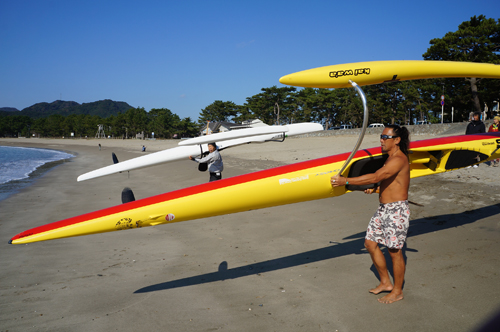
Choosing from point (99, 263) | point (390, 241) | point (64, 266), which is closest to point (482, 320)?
point (390, 241)

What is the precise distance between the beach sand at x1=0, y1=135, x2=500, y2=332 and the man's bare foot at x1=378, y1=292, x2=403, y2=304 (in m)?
0.07

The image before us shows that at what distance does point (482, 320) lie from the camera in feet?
9.18

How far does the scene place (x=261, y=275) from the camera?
3.94 meters

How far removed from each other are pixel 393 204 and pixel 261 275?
178 centimetres

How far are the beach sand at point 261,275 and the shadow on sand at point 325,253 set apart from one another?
0.02 m

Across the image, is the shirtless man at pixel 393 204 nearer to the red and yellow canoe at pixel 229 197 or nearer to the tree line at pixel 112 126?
the red and yellow canoe at pixel 229 197

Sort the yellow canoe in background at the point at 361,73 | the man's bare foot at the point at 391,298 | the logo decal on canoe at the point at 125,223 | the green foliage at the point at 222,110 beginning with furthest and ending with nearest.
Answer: the green foliage at the point at 222,110 → the yellow canoe in background at the point at 361,73 → the logo decal on canoe at the point at 125,223 → the man's bare foot at the point at 391,298

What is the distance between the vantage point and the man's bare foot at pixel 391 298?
124 inches

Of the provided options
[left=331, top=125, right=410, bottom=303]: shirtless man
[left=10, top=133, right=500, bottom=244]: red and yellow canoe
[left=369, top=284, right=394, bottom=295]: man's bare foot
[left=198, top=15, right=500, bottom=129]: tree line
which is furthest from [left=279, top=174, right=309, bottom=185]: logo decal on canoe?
[left=198, top=15, right=500, bottom=129]: tree line

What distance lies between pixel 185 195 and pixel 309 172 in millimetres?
1422

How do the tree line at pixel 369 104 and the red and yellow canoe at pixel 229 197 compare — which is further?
the tree line at pixel 369 104

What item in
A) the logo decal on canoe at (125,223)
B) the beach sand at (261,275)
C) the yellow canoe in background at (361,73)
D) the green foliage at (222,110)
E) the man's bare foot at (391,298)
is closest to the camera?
the beach sand at (261,275)

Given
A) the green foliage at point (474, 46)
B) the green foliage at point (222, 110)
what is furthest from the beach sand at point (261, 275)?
the green foliage at point (222, 110)

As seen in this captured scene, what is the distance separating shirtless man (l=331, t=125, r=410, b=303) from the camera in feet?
10.1
